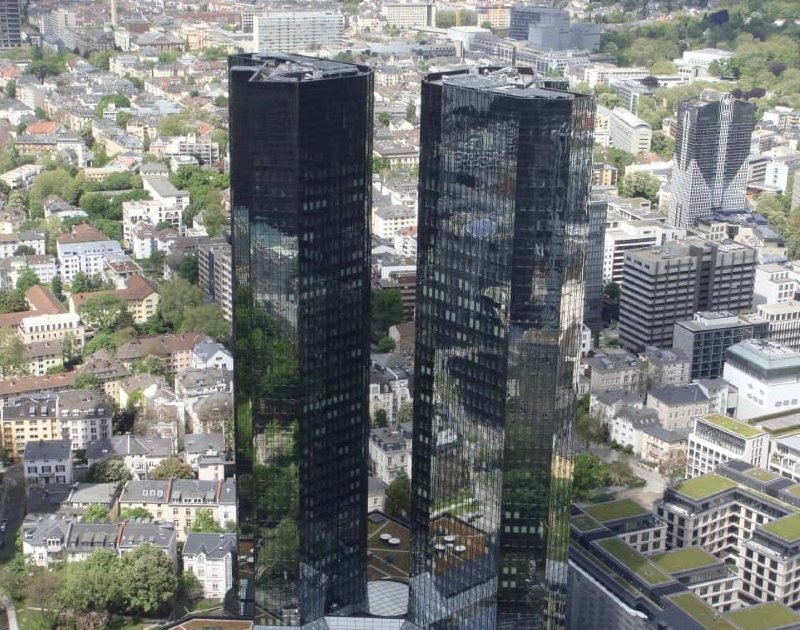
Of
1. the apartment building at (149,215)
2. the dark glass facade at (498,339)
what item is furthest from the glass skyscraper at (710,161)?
the dark glass facade at (498,339)

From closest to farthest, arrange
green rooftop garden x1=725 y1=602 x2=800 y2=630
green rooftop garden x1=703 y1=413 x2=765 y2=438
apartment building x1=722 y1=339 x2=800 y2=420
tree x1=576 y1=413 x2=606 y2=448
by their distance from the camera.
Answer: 1. green rooftop garden x1=725 y1=602 x2=800 y2=630
2. green rooftop garden x1=703 y1=413 x2=765 y2=438
3. tree x1=576 y1=413 x2=606 y2=448
4. apartment building x1=722 y1=339 x2=800 y2=420

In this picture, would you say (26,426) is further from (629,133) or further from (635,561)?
(629,133)

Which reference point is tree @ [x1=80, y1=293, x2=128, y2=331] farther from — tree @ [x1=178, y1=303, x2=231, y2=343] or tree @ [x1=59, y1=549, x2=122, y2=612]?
tree @ [x1=59, y1=549, x2=122, y2=612]

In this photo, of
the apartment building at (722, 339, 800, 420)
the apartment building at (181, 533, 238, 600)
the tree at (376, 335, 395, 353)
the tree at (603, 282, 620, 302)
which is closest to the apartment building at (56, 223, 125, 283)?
the tree at (376, 335, 395, 353)

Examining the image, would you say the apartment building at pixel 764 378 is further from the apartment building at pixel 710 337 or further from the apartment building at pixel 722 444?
the apartment building at pixel 722 444

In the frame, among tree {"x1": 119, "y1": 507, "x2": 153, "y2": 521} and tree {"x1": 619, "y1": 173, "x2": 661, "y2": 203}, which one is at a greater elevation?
tree {"x1": 619, "y1": 173, "x2": 661, "y2": 203}

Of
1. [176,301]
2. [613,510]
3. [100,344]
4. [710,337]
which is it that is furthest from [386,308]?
[613,510]
